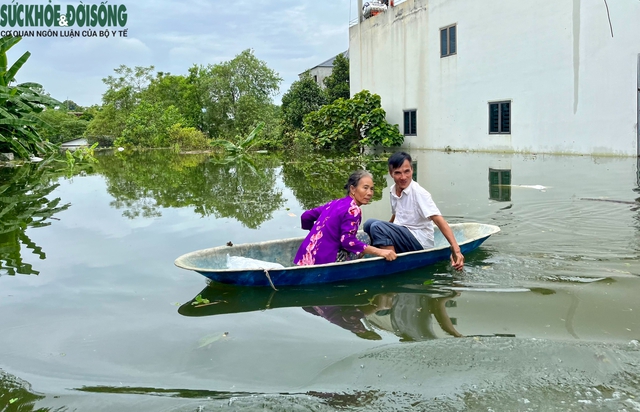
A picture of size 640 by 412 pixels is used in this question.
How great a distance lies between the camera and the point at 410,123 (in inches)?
818

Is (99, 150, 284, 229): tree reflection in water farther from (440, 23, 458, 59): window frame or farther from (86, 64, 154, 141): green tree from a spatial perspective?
(86, 64, 154, 141): green tree


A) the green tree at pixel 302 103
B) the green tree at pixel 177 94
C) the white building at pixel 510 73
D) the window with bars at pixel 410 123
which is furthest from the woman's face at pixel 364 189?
the green tree at pixel 177 94

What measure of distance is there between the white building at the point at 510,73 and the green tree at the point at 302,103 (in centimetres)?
667

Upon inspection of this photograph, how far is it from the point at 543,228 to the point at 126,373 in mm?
5046

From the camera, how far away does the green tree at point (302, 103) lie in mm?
29016

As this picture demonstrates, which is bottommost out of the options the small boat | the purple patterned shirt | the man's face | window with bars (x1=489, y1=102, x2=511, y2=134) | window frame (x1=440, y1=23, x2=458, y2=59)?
the small boat

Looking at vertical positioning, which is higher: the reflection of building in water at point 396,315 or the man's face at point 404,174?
the man's face at point 404,174

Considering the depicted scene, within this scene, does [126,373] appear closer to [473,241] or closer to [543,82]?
[473,241]

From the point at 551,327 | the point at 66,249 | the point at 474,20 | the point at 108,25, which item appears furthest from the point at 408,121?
the point at 551,327

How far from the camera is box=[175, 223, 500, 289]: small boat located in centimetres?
417

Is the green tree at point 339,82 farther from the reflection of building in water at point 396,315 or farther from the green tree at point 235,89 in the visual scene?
the reflection of building in water at point 396,315

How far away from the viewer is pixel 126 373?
9.92 feet

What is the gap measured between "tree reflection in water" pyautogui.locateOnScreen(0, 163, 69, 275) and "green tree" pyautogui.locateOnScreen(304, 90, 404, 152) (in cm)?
1066

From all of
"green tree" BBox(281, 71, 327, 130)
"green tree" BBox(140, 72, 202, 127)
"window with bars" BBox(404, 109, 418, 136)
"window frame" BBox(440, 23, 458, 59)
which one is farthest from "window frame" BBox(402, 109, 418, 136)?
"green tree" BBox(140, 72, 202, 127)
